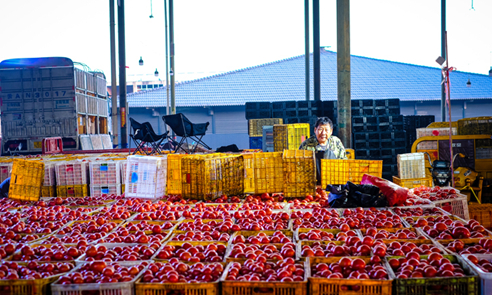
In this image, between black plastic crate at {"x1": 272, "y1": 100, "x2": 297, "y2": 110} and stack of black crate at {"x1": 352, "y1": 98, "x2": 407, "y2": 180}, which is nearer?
stack of black crate at {"x1": 352, "y1": 98, "x2": 407, "y2": 180}

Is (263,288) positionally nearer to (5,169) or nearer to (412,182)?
(412,182)

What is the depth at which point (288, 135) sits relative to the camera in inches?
515

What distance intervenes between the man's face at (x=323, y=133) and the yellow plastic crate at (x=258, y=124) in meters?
7.51

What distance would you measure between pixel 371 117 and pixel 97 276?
11181mm

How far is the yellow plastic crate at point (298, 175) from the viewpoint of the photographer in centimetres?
666

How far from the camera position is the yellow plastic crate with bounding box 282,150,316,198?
666 centimetres

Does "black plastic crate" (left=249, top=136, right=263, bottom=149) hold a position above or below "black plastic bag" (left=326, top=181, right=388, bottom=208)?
above

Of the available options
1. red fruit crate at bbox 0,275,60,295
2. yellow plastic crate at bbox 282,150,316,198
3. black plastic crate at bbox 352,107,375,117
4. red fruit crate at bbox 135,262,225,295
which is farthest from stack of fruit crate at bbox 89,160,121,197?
black plastic crate at bbox 352,107,375,117

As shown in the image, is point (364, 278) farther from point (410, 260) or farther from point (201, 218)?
point (201, 218)

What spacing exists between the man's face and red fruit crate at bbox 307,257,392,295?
520 cm

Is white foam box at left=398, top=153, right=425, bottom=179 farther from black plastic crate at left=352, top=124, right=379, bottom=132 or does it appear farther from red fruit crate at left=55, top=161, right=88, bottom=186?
red fruit crate at left=55, top=161, right=88, bottom=186

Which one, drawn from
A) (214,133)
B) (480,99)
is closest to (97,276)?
(214,133)

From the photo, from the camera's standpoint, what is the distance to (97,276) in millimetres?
3195

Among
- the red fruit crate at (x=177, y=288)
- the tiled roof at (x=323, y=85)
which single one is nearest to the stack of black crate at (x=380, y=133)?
the red fruit crate at (x=177, y=288)
